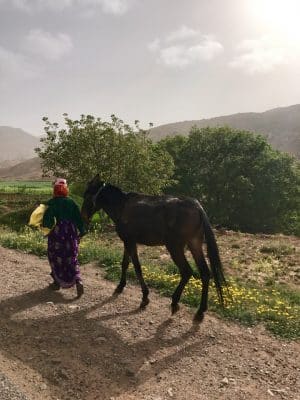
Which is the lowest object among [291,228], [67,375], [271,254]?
[291,228]

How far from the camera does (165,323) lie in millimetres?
8297

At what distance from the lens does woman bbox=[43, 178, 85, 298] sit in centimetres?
957

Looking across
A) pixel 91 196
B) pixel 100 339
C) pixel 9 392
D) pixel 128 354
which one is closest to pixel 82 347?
pixel 100 339

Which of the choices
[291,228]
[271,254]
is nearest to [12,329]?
[271,254]

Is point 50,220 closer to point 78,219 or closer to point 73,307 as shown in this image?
point 78,219

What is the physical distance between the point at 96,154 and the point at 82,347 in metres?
20.4

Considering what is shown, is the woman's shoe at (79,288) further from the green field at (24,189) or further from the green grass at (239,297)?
the green field at (24,189)

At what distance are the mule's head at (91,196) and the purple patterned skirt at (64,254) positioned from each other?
573 millimetres

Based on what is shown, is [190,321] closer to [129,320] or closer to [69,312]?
[129,320]

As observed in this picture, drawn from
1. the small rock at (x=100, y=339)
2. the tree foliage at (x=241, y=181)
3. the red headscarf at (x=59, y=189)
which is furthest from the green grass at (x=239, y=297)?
the tree foliage at (x=241, y=181)

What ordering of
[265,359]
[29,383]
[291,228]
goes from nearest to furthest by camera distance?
[29,383]
[265,359]
[291,228]

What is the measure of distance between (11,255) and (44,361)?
808 centimetres

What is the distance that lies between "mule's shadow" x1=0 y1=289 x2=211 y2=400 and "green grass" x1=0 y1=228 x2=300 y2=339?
4.60ft

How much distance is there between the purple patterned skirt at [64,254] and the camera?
31.4ft
